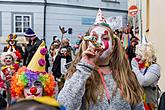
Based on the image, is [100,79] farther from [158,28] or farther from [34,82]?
[158,28]

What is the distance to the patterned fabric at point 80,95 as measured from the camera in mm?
3020

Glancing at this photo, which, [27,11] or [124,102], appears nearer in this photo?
[124,102]

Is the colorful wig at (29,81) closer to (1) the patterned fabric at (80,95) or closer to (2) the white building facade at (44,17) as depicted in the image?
(1) the patterned fabric at (80,95)

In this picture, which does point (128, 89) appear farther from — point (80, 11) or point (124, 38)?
point (80, 11)

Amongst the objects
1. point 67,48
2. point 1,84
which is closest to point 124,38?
point 67,48

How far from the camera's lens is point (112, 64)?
3.37 meters

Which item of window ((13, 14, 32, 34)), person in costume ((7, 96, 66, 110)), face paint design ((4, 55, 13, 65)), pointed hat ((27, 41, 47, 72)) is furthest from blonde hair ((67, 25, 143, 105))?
window ((13, 14, 32, 34))

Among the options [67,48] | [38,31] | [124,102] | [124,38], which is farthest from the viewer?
[38,31]

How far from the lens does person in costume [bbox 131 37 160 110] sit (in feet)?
18.0

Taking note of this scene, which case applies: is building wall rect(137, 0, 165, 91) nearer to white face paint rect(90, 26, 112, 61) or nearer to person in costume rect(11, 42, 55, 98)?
person in costume rect(11, 42, 55, 98)

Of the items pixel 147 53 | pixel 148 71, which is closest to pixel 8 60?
pixel 147 53

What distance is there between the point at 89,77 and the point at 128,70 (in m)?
0.35

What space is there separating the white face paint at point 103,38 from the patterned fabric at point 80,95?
266mm

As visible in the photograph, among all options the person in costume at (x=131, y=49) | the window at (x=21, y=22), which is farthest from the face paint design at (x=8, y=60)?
the window at (x=21, y=22)
